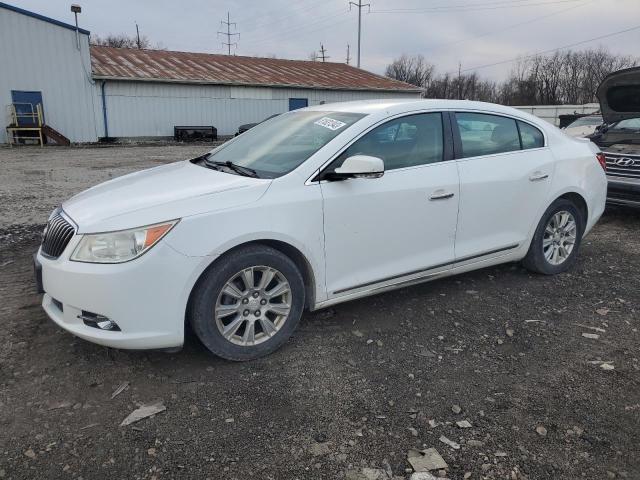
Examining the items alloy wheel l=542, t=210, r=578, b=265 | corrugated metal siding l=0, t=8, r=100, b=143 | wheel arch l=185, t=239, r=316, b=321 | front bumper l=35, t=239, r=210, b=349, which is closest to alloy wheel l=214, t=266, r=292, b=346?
wheel arch l=185, t=239, r=316, b=321

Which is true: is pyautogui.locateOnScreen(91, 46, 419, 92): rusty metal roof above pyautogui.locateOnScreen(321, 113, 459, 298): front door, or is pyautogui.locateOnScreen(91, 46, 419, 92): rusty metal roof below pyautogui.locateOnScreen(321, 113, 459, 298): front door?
above

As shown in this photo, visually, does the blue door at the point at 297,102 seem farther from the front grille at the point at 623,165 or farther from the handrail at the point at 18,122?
the front grille at the point at 623,165

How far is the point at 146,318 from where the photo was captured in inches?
114

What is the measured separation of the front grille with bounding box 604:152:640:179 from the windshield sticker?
521 cm

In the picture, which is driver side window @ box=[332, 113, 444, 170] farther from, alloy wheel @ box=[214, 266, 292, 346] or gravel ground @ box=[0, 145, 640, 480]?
gravel ground @ box=[0, 145, 640, 480]

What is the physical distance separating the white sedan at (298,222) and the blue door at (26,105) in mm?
22447

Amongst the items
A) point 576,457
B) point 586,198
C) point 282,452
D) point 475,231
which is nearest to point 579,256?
point 586,198

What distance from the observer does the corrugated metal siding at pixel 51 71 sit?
21.8 metres

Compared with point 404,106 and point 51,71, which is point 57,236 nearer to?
point 404,106

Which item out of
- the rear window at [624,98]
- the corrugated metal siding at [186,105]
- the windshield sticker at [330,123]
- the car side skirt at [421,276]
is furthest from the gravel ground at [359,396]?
the corrugated metal siding at [186,105]

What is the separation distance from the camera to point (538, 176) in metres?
4.51

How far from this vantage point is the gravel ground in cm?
242

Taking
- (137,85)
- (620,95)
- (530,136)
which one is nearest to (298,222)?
(530,136)

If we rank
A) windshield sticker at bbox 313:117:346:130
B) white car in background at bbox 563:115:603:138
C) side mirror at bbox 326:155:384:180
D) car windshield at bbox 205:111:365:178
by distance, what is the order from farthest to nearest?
white car in background at bbox 563:115:603:138 < windshield sticker at bbox 313:117:346:130 < car windshield at bbox 205:111:365:178 < side mirror at bbox 326:155:384:180
